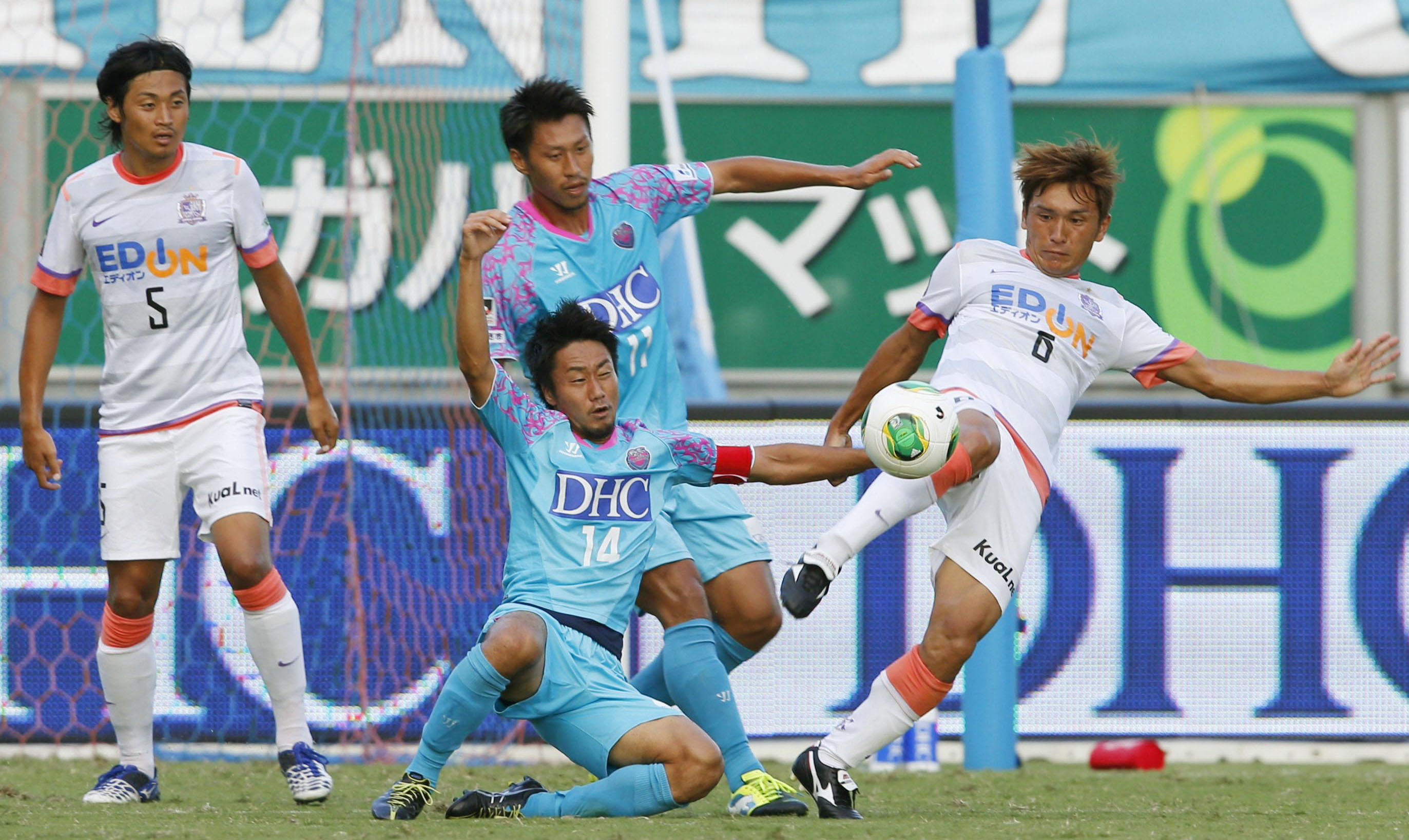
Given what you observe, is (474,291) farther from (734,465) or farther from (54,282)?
(54,282)

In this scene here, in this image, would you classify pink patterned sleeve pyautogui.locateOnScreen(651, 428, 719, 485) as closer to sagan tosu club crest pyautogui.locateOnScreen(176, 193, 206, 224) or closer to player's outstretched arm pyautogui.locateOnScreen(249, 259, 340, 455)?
player's outstretched arm pyautogui.locateOnScreen(249, 259, 340, 455)

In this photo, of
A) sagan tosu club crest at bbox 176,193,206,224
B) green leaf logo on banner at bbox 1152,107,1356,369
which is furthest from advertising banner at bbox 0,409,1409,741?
green leaf logo on banner at bbox 1152,107,1356,369

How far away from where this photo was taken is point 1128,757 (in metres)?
6.31

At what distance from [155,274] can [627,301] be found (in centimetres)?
124

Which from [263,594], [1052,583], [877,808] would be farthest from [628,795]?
[1052,583]

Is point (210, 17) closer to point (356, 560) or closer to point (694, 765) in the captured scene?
point (356, 560)

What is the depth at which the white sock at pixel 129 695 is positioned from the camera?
195 inches

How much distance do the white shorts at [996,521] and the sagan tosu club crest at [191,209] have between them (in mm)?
2038

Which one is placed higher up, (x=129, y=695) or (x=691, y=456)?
(x=691, y=456)

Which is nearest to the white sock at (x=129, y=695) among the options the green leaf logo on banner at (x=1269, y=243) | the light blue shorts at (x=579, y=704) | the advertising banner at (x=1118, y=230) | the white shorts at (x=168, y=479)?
the white shorts at (x=168, y=479)

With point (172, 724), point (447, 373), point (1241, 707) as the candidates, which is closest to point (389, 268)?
point (447, 373)

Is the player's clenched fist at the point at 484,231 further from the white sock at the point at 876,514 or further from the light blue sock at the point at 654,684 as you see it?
the light blue sock at the point at 654,684

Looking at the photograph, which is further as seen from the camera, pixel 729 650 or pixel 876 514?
pixel 729 650

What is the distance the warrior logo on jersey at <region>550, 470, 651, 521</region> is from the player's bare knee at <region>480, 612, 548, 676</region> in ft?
1.05
